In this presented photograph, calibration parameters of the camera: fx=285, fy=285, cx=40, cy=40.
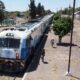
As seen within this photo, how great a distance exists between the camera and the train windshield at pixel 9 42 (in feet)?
62.2

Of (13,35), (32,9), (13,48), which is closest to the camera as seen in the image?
(13,48)

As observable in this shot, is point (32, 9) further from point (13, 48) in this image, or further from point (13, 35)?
point (13, 48)

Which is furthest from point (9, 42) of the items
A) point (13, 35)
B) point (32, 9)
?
point (32, 9)

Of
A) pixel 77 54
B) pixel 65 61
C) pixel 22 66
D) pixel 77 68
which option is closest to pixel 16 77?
pixel 22 66

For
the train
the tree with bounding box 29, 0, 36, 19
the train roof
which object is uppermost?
the train roof

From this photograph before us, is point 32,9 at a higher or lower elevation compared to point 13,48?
lower

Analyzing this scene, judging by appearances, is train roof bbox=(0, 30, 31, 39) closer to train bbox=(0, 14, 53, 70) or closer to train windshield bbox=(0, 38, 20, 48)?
train bbox=(0, 14, 53, 70)

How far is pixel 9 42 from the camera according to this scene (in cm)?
1914

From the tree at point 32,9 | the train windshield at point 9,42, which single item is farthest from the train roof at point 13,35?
the tree at point 32,9

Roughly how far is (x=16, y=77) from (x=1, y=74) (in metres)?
1.13

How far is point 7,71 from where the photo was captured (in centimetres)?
1928

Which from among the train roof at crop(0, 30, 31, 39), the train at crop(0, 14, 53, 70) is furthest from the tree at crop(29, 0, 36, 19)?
the train at crop(0, 14, 53, 70)

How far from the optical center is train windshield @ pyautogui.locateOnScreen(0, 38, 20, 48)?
19.0 m

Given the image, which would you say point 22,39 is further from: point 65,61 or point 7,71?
point 65,61
